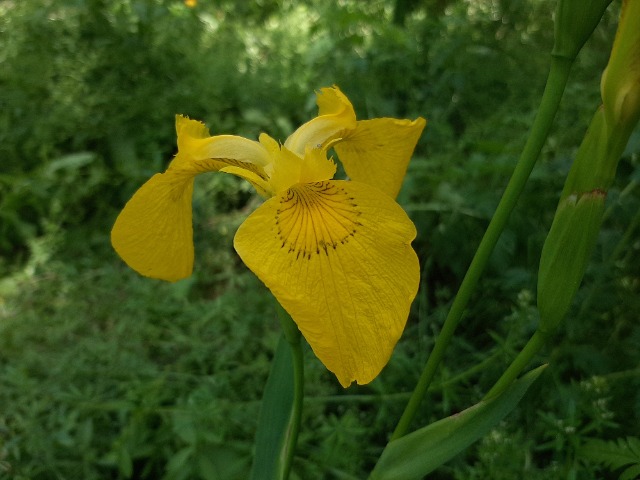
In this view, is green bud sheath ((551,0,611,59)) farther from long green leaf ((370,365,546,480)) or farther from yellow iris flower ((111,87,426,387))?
long green leaf ((370,365,546,480))

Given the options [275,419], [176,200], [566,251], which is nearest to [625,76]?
[566,251]

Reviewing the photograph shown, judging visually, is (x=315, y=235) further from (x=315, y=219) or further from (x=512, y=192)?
(x=512, y=192)

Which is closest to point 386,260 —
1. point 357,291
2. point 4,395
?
point 357,291

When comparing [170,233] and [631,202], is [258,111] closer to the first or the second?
[631,202]

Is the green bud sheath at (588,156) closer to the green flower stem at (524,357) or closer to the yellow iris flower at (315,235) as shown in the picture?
the green flower stem at (524,357)

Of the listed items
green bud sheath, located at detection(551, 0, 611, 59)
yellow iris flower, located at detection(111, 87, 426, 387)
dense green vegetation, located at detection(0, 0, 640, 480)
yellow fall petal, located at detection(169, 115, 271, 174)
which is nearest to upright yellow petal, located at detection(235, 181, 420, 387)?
yellow iris flower, located at detection(111, 87, 426, 387)

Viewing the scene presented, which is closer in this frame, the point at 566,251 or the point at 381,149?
the point at 566,251

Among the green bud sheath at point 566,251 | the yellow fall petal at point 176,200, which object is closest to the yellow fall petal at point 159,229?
the yellow fall petal at point 176,200
